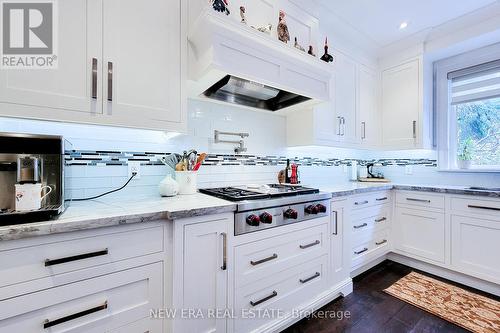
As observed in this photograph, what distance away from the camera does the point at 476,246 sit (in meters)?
2.03

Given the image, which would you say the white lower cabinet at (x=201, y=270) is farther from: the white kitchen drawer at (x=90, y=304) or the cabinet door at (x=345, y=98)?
the cabinet door at (x=345, y=98)

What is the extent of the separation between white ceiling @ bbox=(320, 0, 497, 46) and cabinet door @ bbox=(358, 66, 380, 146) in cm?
46

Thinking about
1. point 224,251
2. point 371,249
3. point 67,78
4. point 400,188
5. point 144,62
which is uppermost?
point 144,62

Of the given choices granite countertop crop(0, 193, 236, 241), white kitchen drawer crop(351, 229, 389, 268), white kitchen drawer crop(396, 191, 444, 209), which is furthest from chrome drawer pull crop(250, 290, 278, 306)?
white kitchen drawer crop(396, 191, 444, 209)

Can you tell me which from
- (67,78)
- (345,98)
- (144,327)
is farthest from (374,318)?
(67,78)

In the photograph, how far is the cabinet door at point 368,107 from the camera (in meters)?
2.68

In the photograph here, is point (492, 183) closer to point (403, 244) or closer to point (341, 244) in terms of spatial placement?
point (403, 244)

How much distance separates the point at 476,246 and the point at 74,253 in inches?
117

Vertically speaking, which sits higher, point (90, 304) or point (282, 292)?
point (90, 304)

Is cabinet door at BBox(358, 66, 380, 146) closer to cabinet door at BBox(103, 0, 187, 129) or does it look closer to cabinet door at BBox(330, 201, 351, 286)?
cabinet door at BBox(330, 201, 351, 286)

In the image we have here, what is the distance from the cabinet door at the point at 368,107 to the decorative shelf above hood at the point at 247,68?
3.16 feet

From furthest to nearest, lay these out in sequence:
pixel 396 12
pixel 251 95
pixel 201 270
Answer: pixel 396 12, pixel 251 95, pixel 201 270

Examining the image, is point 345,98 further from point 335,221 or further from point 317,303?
point 317,303

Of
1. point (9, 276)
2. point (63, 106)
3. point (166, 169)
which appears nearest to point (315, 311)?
point (166, 169)
